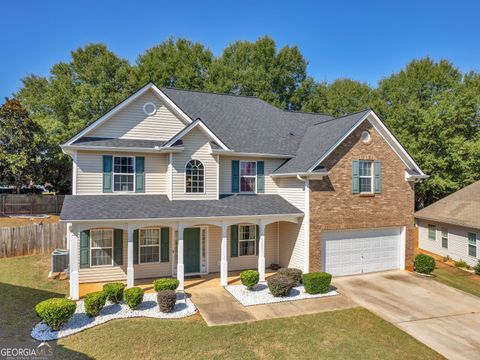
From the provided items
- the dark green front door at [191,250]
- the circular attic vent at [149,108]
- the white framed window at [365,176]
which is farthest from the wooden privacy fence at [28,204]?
the white framed window at [365,176]

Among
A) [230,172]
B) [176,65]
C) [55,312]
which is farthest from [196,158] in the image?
[176,65]

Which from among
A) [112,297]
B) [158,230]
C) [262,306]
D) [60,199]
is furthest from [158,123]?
[60,199]

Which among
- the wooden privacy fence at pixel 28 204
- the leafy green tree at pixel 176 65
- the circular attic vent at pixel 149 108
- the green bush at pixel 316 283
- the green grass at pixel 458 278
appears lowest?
the green grass at pixel 458 278

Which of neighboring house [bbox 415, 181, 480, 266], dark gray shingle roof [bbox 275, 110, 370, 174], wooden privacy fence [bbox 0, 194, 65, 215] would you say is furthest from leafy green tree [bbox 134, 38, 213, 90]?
neighboring house [bbox 415, 181, 480, 266]

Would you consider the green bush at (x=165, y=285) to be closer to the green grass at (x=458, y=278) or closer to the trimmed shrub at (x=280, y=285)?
the trimmed shrub at (x=280, y=285)

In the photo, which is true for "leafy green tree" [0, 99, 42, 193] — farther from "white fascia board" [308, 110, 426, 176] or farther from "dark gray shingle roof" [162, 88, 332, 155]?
"white fascia board" [308, 110, 426, 176]
